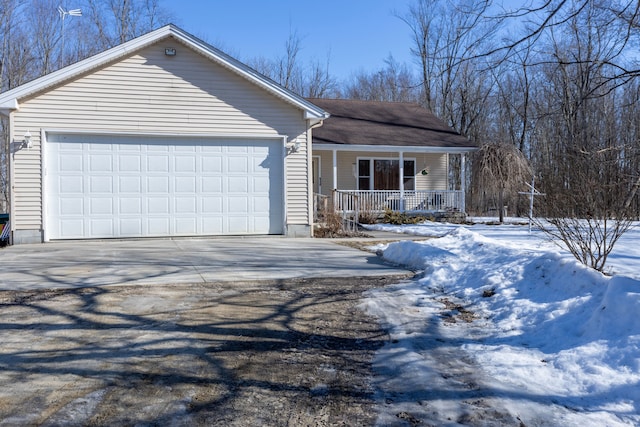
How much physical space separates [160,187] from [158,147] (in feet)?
3.12

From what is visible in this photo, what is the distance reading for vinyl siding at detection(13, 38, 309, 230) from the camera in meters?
11.5

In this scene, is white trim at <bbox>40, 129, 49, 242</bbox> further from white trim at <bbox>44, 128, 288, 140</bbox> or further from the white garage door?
white trim at <bbox>44, 128, 288, 140</bbox>

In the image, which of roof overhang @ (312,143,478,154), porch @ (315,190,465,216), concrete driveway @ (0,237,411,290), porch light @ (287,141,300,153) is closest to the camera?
concrete driveway @ (0,237,411,290)

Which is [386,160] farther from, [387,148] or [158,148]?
[158,148]

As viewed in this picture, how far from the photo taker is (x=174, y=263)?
851 cm

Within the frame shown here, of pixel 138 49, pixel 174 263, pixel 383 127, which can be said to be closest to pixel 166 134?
pixel 138 49

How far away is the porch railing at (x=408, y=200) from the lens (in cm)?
1828

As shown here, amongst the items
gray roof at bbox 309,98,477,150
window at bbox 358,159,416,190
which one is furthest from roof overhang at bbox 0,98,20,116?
window at bbox 358,159,416,190

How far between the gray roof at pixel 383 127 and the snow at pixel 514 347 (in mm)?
12148

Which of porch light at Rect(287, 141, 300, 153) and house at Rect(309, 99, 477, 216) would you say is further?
house at Rect(309, 99, 477, 216)

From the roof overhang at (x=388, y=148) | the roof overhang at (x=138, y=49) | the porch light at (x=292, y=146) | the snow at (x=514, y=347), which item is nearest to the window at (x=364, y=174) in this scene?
the roof overhang at (x=388, y=148)

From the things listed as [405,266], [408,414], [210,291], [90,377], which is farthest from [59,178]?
[408,414]

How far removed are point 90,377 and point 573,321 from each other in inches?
160

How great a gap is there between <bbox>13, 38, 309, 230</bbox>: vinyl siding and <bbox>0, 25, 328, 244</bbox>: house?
23mm
